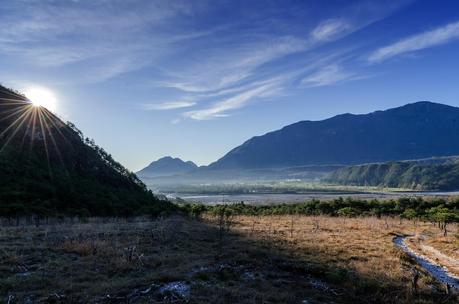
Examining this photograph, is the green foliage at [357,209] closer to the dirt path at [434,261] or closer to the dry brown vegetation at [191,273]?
the dirt path at [434,261]

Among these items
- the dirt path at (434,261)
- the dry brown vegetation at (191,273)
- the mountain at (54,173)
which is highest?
the mountain at (54,173)

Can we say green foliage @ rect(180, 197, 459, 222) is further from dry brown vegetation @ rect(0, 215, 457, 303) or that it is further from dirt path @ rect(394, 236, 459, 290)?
dry brown vegetation @ rect(0, 215, 457, 303)

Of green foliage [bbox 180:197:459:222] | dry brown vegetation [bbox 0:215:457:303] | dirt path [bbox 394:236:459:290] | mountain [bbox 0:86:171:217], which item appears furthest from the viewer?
green foliage [bbox 180:197:459:222]

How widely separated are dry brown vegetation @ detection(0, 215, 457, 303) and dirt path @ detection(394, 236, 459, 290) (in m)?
1.55

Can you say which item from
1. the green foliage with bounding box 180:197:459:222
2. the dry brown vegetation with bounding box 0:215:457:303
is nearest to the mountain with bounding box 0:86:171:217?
the green foliage with bounding box 180:197:459:222

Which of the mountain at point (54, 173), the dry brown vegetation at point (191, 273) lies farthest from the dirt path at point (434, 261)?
the mountain at point (54, 173)

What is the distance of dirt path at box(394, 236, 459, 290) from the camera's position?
24.2 meters

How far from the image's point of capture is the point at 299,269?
22.9 meters

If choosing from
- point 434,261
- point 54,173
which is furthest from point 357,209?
point 54,173

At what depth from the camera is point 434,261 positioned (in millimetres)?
30250

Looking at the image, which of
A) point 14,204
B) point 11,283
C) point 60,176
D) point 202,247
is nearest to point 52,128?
point 60,176

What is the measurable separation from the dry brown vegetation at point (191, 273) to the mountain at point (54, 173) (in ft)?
84.5

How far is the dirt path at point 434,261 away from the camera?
2420 cm

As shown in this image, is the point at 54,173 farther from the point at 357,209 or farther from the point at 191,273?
the point at 357,209
